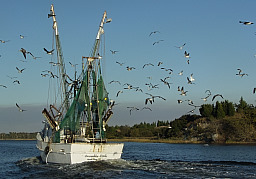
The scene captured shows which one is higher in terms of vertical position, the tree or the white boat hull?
the tree

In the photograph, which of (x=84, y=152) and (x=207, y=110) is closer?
(x=84, y=152)

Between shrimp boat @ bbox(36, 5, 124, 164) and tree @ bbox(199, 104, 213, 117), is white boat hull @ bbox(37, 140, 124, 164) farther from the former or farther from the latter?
tree @ bbox(199, 104, 213, 117)

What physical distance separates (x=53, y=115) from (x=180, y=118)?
132 metres

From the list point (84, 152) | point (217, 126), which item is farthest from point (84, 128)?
point (217, 126)

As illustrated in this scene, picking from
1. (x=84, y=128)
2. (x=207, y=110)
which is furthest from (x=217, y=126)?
(x=84, y=128)

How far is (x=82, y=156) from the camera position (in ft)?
138

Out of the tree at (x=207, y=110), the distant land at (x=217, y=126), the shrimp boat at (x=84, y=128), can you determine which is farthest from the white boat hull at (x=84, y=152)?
the tree at (x=207, y=110)

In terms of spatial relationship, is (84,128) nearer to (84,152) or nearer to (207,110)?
(84,152)

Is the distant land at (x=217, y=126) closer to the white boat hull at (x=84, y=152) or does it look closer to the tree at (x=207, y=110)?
the tree at (x=207, y=110)

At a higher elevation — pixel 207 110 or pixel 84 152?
pixel 207 110

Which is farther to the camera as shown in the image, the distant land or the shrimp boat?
the distant land

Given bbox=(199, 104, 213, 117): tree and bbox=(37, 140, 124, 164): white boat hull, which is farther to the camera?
bbox=(199, 104, 213, 117): tree

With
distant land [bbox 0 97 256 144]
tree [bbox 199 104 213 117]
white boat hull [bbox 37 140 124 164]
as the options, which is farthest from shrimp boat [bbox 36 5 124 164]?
tree [bbox 199 104 213 117]

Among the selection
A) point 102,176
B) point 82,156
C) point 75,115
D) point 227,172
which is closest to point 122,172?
point 102,176
